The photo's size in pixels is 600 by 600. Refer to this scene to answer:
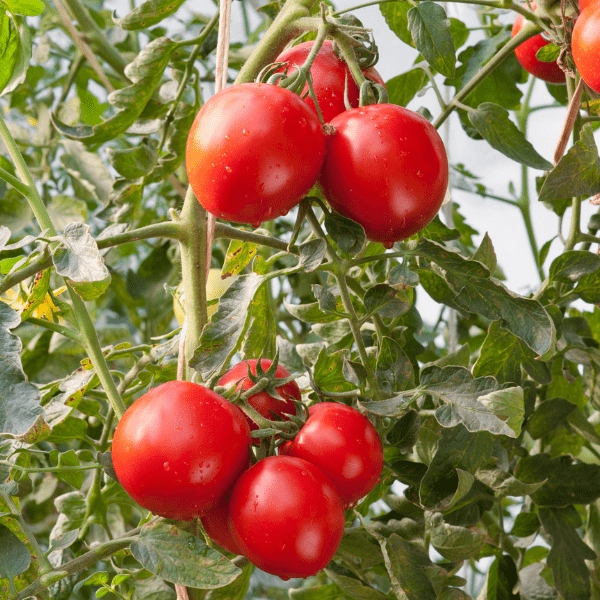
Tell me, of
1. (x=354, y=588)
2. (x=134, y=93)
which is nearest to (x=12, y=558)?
(x=354, y=588)

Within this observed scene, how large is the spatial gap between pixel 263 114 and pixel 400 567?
0.31m

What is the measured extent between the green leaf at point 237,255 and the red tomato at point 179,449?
0.16 metres

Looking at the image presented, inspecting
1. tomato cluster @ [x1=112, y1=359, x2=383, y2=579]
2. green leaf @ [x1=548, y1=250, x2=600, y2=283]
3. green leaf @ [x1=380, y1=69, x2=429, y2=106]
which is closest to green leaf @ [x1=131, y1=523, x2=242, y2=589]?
tomato cluster @ [x1=112, y1=359, x2=383, y2=579]

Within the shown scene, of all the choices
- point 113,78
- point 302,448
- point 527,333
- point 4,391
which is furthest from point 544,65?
point 113,78

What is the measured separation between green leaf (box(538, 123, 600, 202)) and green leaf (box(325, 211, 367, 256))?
0.16 m

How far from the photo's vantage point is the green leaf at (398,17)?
→ 0.57 m

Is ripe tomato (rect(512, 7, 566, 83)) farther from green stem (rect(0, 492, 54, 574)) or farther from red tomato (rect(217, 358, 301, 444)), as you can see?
green stem (rect(0, 492, 54, 574))

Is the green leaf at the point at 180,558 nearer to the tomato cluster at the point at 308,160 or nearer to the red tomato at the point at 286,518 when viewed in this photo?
the red tomato at the point at 286,518

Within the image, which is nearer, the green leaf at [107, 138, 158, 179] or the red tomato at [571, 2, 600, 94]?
the red tomato at [571, 2, 600, 94]

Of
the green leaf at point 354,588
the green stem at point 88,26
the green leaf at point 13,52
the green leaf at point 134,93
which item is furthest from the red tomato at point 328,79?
the green stem at point 88,26

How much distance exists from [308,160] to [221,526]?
236 mm

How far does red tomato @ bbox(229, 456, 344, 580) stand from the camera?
37cm

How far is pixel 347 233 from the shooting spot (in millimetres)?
392

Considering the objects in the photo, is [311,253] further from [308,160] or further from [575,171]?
[575,171]
